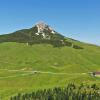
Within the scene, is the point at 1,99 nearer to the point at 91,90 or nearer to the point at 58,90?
the point at 58,90

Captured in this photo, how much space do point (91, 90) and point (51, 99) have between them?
28.2 metres

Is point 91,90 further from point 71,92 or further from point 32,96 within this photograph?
point 32,96

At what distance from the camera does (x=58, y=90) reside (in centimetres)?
19662

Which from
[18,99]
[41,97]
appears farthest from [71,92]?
[18,99]

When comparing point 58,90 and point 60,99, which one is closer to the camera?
point 60,99

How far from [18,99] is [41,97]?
1273 cm

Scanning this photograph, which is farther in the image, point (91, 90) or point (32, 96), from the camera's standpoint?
point (91, 90)

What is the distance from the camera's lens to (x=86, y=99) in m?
182

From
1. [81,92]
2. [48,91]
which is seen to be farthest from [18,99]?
[81,92]

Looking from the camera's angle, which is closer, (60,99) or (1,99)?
(60,99)

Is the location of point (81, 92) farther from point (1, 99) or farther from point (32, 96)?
point (1, 99)

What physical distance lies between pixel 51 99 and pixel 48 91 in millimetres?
11430

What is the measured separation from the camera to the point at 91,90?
199750 millimetres

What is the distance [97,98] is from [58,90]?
26.2 metres
